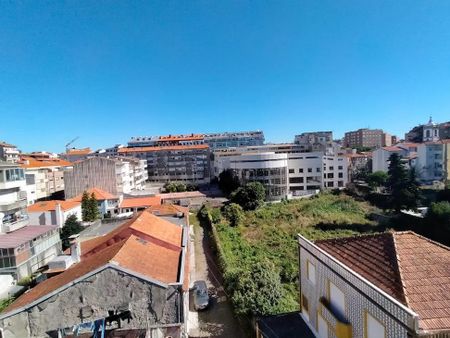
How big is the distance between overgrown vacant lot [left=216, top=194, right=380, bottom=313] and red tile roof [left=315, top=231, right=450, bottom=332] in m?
8.07

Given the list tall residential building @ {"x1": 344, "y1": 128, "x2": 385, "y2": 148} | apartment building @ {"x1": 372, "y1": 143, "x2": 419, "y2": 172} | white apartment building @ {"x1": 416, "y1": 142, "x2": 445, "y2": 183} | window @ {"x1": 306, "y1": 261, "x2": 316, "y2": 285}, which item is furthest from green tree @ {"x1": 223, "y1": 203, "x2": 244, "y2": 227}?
tall residential building @ {"x1": 344, "y1": 128, "x2": 385, "y2": 148}

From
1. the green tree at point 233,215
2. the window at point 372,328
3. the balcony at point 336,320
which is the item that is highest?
the window at point 372,328

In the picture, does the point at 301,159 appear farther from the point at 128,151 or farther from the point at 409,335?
the point at 409,335

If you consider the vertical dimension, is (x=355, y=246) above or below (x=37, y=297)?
above

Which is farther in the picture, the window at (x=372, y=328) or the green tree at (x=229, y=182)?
the green tree at (x=229, y=182)

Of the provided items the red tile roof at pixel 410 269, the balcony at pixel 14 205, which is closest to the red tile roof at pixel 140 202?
the balcony at pixel 14 205

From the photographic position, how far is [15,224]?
24.2 meters

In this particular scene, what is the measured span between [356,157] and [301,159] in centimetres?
2991

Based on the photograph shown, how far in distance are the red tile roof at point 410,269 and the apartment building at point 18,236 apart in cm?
2076

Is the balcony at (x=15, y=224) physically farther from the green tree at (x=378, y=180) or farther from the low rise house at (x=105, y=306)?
the green tree at (x=378, y=180)

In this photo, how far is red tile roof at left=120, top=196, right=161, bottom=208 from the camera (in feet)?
136

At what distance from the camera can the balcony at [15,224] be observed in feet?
76.3

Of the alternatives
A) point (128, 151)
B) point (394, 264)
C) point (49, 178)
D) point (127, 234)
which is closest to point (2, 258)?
point (127, 234)

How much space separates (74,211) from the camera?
36719mm
